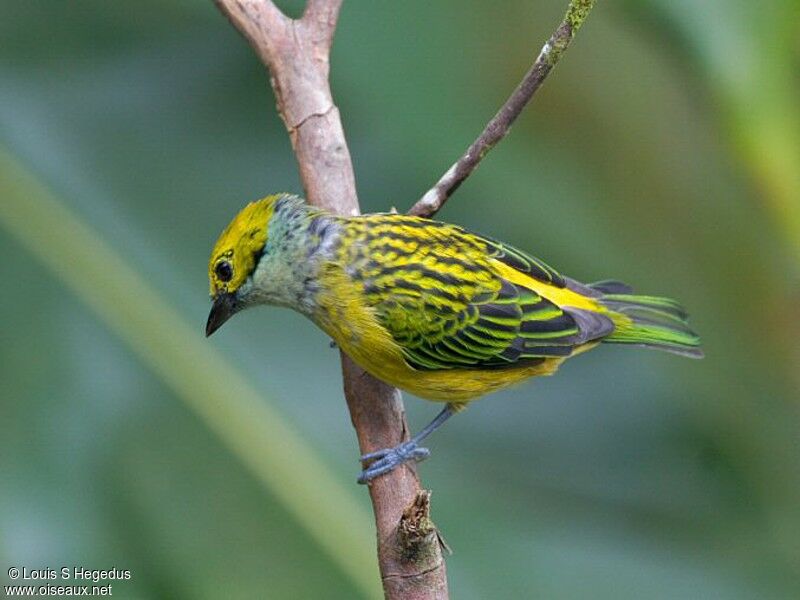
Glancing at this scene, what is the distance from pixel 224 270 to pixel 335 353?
0.70m

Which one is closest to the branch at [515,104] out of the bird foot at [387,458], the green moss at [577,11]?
the green moss at [577,11]

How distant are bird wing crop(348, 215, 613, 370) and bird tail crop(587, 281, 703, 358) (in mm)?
125

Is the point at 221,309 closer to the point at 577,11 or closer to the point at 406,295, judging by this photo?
the point at 406,295

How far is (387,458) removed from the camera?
7.97 ft

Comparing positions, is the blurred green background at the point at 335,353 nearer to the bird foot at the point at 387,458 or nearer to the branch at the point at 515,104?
the bird foot at the point at 387,458

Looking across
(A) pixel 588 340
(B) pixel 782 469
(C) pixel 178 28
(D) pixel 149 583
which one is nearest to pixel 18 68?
(C) pixel 178 28

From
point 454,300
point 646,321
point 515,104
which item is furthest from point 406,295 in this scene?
point 646,321

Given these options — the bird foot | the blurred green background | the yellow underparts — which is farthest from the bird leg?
the blurred green background

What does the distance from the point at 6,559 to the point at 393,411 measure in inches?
39.3

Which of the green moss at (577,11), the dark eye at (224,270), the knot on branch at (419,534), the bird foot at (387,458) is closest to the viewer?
the knot on branch at (419,534)

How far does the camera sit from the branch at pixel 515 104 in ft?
7.32

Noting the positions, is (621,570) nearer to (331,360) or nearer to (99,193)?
(331,360)

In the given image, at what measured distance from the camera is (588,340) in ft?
9.20

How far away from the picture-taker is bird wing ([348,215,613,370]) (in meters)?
2.66
